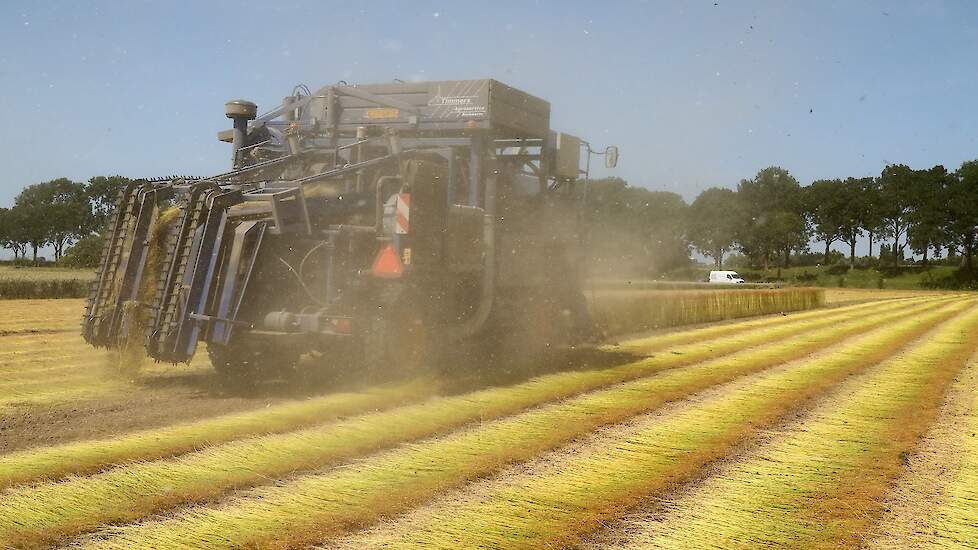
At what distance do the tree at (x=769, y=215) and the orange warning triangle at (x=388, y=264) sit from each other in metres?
78.9

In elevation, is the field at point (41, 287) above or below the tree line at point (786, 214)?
below

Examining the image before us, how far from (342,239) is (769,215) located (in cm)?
8403

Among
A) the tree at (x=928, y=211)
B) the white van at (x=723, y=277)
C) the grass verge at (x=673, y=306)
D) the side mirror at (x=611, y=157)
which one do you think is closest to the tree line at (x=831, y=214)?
the tree at (x=928, y=211)

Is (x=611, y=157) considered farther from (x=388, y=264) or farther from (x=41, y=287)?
(x=41, y=287)

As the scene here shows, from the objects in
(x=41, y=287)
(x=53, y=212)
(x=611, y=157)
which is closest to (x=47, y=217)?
(x=53, y=212)

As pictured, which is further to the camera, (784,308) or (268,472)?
(784,308)

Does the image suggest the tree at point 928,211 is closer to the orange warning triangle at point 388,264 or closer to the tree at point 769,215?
the tree at point 769,215

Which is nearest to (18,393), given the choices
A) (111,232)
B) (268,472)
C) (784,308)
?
(111,232)

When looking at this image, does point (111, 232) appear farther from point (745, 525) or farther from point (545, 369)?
point (745, 525)

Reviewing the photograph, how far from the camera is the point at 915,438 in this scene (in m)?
7.11

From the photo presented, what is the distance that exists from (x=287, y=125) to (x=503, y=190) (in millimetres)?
3199

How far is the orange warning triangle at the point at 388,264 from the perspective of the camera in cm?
883

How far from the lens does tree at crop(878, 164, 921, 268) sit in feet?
269

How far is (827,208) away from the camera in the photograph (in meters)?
86.1
